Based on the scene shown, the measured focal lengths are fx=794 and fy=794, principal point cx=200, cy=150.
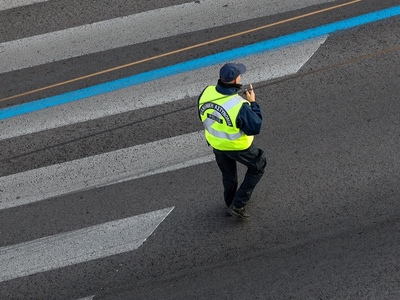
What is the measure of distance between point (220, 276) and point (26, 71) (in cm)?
427

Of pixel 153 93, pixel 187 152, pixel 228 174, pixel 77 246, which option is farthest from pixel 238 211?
pixel 153 93

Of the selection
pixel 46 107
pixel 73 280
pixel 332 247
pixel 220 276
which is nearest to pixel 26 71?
pixel 46 107

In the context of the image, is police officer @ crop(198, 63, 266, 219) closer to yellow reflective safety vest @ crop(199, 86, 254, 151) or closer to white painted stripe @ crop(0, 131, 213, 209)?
yellow reflective safety vest @ crop(199, 86, 254, 151)

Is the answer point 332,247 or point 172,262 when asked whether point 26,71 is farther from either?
point 332,247

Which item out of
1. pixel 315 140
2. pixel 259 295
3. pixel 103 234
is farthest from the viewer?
pixel 315 140

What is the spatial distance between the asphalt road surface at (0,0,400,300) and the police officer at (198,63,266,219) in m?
0.92

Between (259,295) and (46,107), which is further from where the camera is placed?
(46,107)

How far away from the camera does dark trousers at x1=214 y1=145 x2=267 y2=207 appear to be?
845 cm

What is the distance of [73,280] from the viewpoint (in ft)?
28.9

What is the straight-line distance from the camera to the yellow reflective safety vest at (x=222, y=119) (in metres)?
8.02

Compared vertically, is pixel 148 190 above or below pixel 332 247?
above

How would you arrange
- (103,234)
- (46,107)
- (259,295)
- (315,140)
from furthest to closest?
(46,107), (315,140), (103,234), (259,295)

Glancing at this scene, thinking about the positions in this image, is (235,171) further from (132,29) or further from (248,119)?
(132,29)

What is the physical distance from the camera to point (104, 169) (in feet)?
32.1
